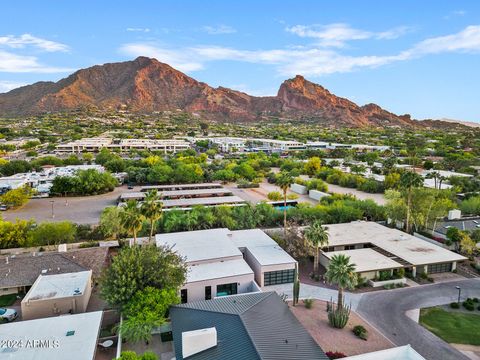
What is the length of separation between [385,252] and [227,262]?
56.8 ft

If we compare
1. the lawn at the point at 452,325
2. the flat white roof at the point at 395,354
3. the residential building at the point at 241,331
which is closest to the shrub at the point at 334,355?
the residential building at the point at 241,331

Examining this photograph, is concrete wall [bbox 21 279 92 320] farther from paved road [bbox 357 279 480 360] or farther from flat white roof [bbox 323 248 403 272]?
flat white roof [bbox 323 248 403 272]

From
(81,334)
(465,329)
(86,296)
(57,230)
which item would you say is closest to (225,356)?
(81,334)

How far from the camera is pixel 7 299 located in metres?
28.9

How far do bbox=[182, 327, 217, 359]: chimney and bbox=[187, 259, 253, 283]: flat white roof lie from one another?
927cm

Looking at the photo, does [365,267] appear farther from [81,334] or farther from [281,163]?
[281,163]

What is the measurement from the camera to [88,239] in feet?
139

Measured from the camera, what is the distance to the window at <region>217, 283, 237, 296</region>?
1134 inches

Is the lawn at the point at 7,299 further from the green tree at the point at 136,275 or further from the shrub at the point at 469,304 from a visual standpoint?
the shrub at the point at 469,304

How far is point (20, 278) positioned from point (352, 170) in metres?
71.9

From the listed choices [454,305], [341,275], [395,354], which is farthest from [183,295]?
[454,305]

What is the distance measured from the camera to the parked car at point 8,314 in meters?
25.6

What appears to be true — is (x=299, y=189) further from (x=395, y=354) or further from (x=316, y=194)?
(x=395, y=354)

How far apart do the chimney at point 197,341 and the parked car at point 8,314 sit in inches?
627
